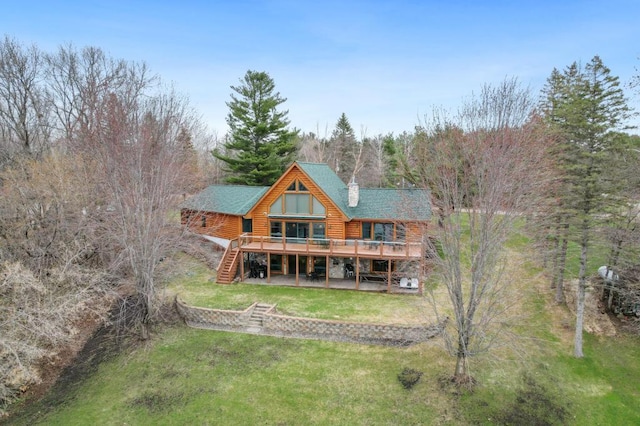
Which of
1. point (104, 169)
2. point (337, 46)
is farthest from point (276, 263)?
point (337, 46)

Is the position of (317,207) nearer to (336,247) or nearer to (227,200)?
(336,247)

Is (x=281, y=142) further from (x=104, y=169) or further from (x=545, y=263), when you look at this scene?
(x=545, y=263)

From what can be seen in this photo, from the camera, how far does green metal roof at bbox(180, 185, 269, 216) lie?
24803 mm

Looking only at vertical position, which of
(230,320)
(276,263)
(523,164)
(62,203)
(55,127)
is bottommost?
(230,320)

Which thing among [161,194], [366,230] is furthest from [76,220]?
[366,230]

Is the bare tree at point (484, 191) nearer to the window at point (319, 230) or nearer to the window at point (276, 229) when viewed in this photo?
the window at point (319, 230)

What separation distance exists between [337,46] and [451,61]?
11294 millimetres

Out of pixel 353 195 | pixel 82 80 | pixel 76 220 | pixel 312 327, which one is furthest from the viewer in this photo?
pixel 82 80

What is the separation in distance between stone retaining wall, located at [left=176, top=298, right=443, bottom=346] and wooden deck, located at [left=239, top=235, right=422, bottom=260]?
4828mm

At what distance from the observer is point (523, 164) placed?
12102 mm

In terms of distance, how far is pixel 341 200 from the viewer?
2339cm

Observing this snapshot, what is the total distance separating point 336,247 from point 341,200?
397 centimetres

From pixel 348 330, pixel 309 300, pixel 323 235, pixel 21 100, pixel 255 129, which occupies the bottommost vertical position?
pixel 348 330

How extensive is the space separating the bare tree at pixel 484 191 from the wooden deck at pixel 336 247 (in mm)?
5947
